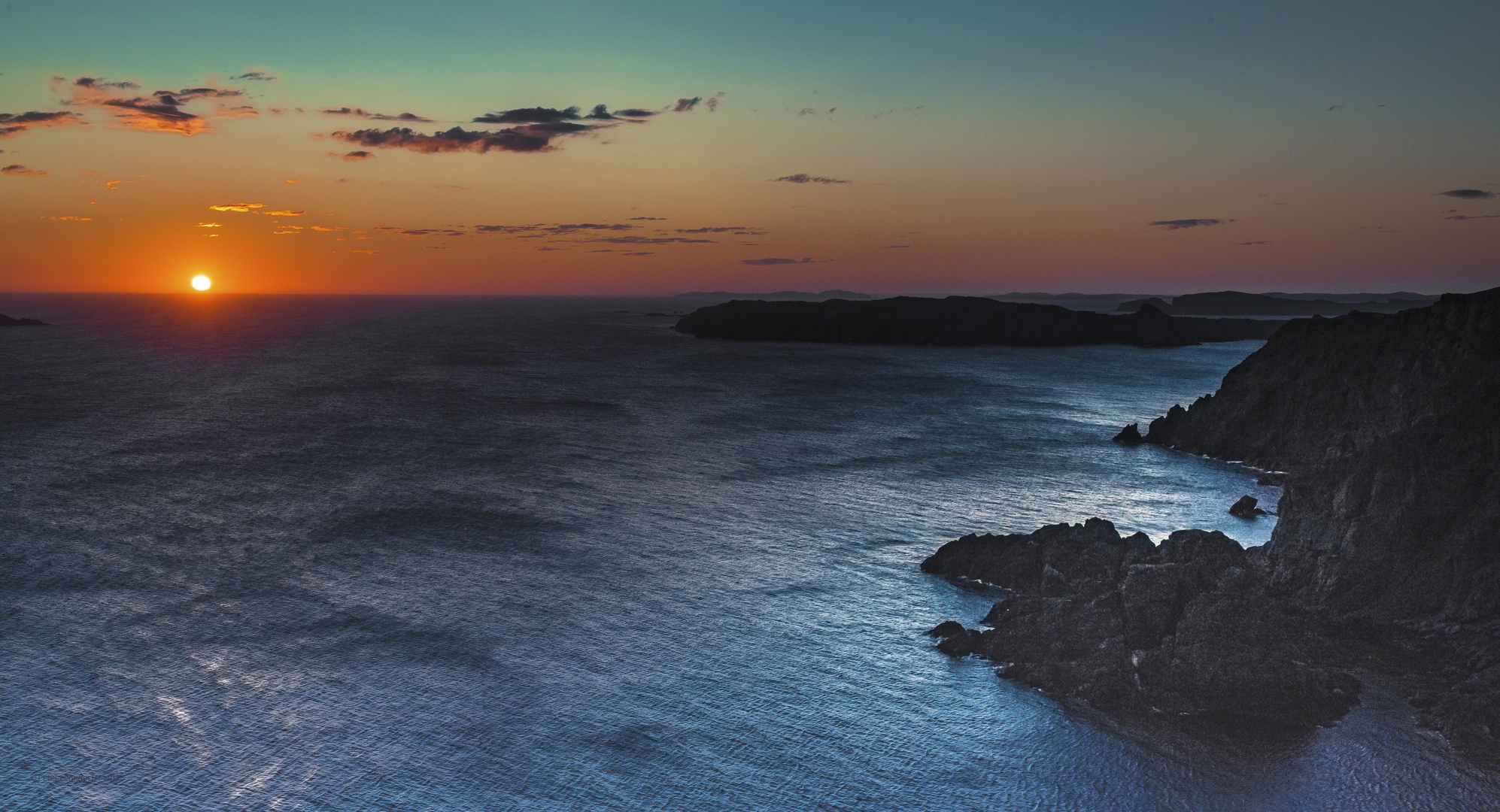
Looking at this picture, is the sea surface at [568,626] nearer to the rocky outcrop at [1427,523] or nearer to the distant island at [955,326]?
the rocky outcrop at [1427,523]

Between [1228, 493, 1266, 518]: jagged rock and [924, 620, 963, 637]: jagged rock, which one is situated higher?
[1228, 493, 1266, 518]: jagged rock

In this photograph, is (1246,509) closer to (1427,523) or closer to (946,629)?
(1427,523)

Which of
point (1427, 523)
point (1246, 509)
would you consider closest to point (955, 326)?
point (1246, 509)

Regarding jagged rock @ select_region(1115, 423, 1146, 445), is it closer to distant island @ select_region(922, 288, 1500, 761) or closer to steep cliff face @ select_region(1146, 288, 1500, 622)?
steep cliff face @ select_region(1146, 288, 1500, 622)

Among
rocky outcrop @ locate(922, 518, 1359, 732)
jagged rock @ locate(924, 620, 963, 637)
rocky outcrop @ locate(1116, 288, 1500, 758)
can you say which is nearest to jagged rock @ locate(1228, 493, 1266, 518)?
rocky outcrop @ locate(1116, 288, 1500, 758)

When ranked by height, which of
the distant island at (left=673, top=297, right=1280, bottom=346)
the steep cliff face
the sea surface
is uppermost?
the distant island at (left=673, top=297, right=1280, bottom=346)
